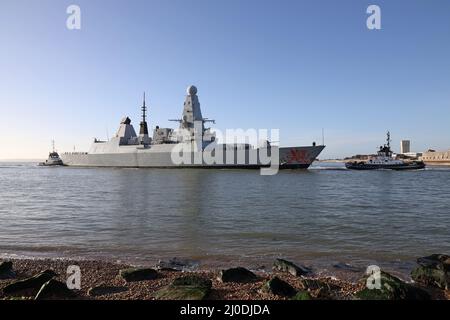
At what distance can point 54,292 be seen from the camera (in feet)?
17.3

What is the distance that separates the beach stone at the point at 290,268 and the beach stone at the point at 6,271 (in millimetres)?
5186

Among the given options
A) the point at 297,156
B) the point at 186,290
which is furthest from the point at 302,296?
the point at 297,156

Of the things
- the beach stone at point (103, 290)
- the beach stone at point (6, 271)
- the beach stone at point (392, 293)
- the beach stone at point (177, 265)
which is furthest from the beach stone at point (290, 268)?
the beach stone at point (6, 271)

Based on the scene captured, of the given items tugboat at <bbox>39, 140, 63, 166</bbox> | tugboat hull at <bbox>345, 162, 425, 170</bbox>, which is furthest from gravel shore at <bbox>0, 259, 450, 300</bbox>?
tugboat at <bbox>39, 140, 63, 166</bbox>

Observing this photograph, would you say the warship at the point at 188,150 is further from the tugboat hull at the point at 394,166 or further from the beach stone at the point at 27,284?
the beach stone at the point at 27,284

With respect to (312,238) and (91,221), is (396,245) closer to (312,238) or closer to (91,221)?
(312,238)

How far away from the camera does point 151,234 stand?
10.4 m

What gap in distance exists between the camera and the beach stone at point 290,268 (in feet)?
22.0

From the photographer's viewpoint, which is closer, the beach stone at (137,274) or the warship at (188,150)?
the beach stone at (137,274)

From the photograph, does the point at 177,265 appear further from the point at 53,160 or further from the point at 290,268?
the point at 53,160

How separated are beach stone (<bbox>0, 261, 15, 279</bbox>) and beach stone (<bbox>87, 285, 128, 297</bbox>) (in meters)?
2.02

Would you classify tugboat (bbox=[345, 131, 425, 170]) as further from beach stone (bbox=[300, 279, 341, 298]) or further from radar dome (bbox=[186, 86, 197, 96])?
beach stone (bbox=[300, 279, 341, 298])

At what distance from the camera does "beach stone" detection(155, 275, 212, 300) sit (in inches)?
200
